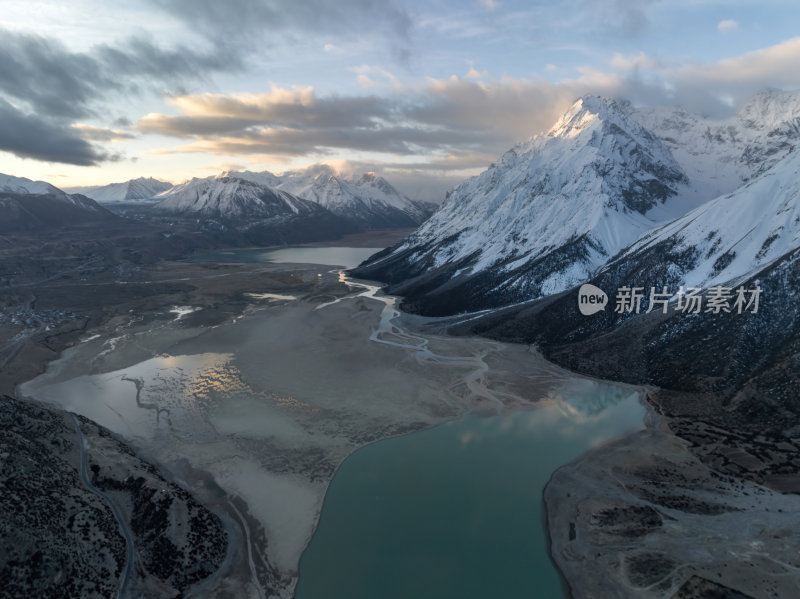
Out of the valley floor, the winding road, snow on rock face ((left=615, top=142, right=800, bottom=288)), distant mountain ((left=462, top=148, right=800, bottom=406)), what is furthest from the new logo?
the winding road

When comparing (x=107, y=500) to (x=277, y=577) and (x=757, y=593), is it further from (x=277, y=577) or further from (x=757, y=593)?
(x=757, y=593)

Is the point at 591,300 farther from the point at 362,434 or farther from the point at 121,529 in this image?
the point at 121,529

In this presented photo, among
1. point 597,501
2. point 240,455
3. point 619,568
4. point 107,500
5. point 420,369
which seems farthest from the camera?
point 420,369

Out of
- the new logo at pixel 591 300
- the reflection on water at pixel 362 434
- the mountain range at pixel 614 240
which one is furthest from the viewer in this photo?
the new logo at pixel 591 300

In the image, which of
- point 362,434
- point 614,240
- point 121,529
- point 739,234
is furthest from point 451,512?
point 614,240

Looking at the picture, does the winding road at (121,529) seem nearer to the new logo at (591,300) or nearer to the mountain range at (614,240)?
the new logo at (591,300)

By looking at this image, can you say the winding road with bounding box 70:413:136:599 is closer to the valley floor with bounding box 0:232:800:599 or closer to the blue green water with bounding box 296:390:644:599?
the valley floor with bounding box 0:232:800:599

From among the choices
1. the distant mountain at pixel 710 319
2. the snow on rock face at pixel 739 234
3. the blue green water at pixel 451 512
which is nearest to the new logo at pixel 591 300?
the distant mountain at pixel 710 319

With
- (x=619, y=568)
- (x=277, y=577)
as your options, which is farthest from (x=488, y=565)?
(x=277, y=577)
